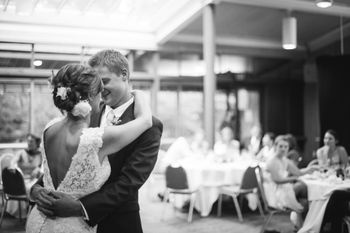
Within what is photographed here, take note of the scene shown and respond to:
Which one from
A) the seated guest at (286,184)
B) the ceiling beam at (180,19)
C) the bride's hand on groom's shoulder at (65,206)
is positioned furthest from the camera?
the ceiling beam at (180,19)

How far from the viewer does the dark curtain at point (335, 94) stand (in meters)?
10.7

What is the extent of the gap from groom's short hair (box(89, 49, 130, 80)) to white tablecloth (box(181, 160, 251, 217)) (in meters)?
5.01

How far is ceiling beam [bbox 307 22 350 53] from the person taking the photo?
39.5 ft

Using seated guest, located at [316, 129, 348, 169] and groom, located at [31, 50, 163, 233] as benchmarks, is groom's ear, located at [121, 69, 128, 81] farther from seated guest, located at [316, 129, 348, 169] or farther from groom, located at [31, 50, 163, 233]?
seated guest, located at [316, 129, 348, 169]

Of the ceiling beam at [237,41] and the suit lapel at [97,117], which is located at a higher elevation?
the ceiling beam at [237,41]

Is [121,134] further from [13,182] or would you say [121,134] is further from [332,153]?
[332,153]

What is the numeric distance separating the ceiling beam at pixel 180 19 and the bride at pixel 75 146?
6974 millimetres

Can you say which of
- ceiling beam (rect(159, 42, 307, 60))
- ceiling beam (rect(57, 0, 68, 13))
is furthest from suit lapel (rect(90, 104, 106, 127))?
ceiling beam (rect(159, 42, 307, 60))

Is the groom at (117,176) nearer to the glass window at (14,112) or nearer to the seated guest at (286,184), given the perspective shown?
the seated guest at (286,184)

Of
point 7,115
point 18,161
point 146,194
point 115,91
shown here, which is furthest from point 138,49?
point 115,91

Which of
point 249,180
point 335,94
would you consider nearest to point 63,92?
point 249,180

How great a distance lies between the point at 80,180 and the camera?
1.41m

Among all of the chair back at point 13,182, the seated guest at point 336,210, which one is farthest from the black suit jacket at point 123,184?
the chair back at point 13,182

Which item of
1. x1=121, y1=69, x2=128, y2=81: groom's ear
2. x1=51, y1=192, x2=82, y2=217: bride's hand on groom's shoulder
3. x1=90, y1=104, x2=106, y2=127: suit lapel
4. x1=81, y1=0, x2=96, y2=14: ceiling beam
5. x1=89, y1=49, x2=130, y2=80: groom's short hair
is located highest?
x1=81, y1=0, x2=96, y2=14: ceiling beam
